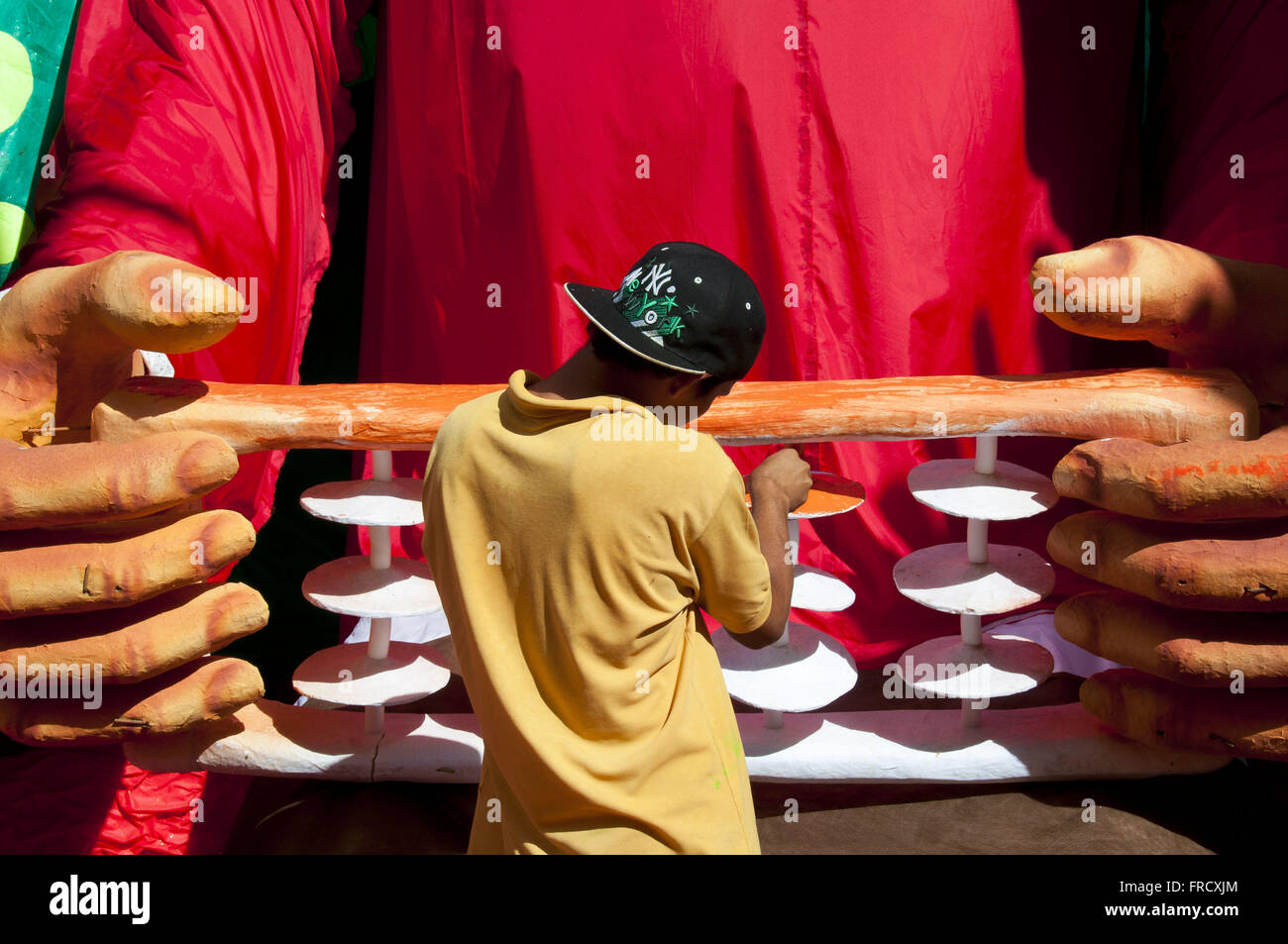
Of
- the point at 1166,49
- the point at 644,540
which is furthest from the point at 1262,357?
the point at 644,540

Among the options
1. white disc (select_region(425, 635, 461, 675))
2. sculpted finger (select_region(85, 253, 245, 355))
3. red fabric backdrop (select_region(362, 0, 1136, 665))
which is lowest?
white disc (select_region(425, 635, 461, 675))

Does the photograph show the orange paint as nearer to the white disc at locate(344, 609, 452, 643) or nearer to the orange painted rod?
the orange painted rod

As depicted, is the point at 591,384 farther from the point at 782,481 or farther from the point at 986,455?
the point at 986,455

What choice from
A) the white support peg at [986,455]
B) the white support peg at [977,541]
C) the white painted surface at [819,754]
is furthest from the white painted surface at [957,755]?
the white support peg at [986,455]

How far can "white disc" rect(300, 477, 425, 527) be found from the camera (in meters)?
1.54

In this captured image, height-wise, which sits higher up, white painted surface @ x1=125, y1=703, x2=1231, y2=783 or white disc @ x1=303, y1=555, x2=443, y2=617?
white disc @ x1=303, y1=555, x2=443, y2=617

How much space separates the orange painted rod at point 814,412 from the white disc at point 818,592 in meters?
0.27

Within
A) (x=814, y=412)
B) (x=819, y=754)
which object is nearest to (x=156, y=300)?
(x=814, y=412)

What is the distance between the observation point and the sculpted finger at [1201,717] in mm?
1470

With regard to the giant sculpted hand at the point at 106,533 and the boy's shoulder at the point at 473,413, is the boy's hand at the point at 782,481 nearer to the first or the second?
the boy's shoulder at the point at 473,413

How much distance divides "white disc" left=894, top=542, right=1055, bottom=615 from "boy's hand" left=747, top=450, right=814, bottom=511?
475 millimetres

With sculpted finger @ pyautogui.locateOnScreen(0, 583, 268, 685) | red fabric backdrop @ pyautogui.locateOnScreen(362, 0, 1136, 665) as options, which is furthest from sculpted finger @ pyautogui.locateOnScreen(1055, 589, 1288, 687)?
sculpted finger @ pyautogui.locateOnScreen(0, 583, 268, 685)

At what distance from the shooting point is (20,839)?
1725mm

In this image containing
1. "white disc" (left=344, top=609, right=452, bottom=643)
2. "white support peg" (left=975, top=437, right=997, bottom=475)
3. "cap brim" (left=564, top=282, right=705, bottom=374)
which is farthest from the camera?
"white disc" (left=344, top=609, right=452, bottom=643)
